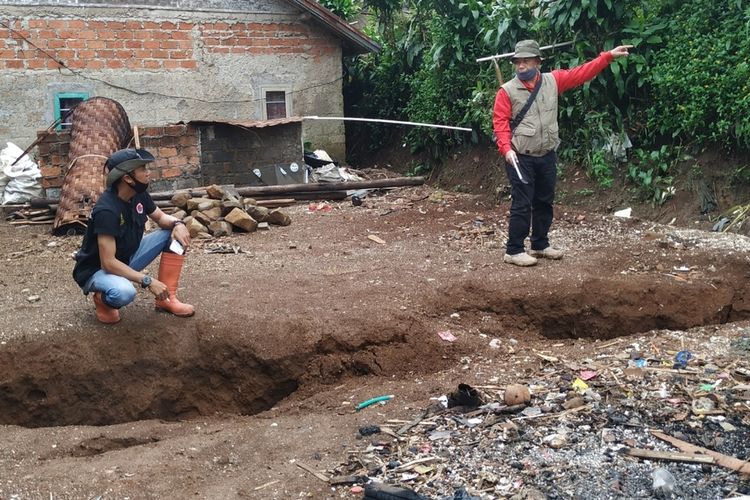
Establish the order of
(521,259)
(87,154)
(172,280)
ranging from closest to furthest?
(172,280)
(521,259)
(87,154)

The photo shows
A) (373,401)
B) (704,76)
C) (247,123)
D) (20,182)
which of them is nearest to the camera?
(373,401)

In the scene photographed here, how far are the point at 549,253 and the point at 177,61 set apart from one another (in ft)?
25.6

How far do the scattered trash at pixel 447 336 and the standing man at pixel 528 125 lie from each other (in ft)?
4.69

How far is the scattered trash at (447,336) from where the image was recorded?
19.6 ft

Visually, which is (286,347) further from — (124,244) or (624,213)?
(624,213)

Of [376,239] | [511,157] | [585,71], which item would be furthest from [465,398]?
[376,239]

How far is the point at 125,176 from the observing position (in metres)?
5.33

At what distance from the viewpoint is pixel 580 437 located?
13.7ft

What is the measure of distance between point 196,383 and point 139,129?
18.8 ft

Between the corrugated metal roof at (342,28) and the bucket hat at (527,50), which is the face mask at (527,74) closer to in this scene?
the bucket hat at (527,50)

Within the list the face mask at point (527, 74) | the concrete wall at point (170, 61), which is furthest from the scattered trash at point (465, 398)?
the concrete wall at point (170, 61)

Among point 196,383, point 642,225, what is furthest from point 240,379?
point 642,225

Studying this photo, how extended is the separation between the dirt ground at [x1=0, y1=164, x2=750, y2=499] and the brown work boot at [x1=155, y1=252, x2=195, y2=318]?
0.08 m

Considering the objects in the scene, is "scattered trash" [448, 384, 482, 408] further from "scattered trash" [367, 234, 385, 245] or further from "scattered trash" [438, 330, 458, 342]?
"scattered trash" [367, 234, 385, 245]
